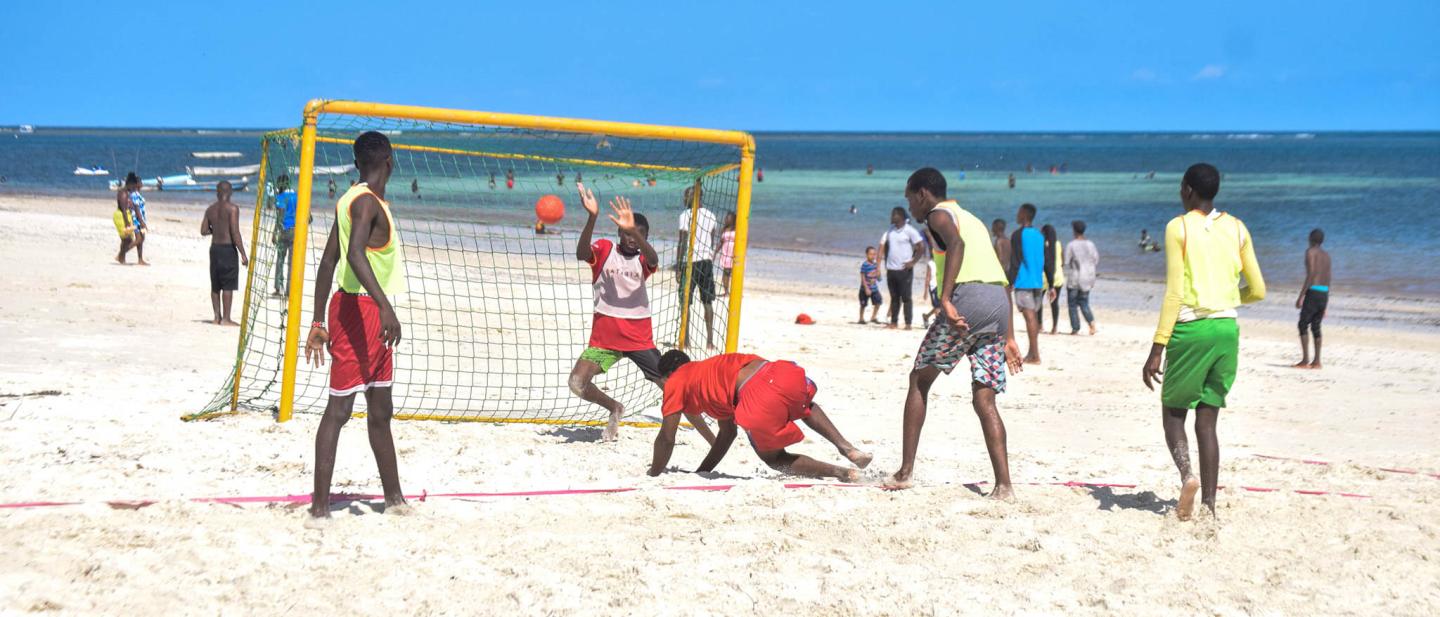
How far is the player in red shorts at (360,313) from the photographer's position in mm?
4777

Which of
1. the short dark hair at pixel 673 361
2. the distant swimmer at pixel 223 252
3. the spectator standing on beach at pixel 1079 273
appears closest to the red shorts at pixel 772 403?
the short dark hair at pixel 673 361

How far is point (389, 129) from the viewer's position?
690cm

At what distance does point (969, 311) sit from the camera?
5473 millimetres

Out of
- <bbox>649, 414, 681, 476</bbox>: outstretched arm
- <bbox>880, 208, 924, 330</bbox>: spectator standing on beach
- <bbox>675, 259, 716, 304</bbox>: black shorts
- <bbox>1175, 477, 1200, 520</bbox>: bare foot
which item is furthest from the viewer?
<bbox>880, 208, 924, 330</bbox>: spectator standing on beach

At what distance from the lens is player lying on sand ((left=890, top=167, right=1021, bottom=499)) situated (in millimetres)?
5430

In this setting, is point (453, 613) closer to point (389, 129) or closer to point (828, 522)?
point (828, 522)

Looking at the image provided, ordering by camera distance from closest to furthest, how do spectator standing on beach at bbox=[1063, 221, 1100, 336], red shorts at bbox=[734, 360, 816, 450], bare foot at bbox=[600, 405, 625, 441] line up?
red shorts at bbox=[734, 360, 816, 450]
bare foot at bbox=[600, 405, 625, 441]
spectator standing on beach at bbox=[1063, 221, 1100, 336]

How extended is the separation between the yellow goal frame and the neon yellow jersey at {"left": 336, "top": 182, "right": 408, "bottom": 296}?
1.71 m

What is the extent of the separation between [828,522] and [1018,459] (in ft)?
7.34

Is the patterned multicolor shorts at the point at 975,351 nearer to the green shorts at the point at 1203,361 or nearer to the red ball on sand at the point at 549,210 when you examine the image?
the green shorts at the point at 1203,361

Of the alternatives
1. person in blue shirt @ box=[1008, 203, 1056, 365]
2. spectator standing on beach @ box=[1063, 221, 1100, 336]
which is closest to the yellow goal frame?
person in blue shirt @ box=[1008, 203, 1056, 365]

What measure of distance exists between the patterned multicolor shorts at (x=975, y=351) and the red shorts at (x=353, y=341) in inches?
98.4

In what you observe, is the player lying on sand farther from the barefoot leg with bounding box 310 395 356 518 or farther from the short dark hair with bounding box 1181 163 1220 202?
the barefoot leg with bounding box 310 395 356 518

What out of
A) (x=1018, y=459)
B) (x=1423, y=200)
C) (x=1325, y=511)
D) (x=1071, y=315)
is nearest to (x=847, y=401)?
(x=1018, y=459)
